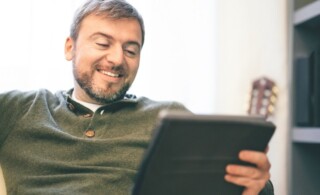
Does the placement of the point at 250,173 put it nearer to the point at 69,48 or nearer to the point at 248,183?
the point at 248,183

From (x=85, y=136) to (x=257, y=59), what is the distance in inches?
37.6

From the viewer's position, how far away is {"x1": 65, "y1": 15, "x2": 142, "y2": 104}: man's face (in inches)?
47.2

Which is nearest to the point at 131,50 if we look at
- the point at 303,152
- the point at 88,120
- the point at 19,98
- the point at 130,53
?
the point at 130,53

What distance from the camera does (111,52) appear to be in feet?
3.94

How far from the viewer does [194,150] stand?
2.44 feet

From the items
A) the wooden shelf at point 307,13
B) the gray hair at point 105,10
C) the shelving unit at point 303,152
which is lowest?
the shelving unit at point 303,152

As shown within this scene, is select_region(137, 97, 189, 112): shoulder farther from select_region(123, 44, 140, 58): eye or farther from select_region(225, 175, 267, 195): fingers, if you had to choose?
select_region(225, 175, 267, 195): fingers

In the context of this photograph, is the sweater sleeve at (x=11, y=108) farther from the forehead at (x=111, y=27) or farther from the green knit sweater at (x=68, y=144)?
the forehead at (x=111, y=27)

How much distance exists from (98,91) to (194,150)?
1.79ft

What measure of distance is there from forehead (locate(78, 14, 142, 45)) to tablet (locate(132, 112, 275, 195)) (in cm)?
55

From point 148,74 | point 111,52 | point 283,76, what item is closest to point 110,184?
point 111,52

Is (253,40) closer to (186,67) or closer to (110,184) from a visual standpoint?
(186,67)

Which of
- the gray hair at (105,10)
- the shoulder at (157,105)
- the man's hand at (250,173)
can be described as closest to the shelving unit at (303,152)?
the shoulder at (157,105)

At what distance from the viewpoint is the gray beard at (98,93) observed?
1.23m
